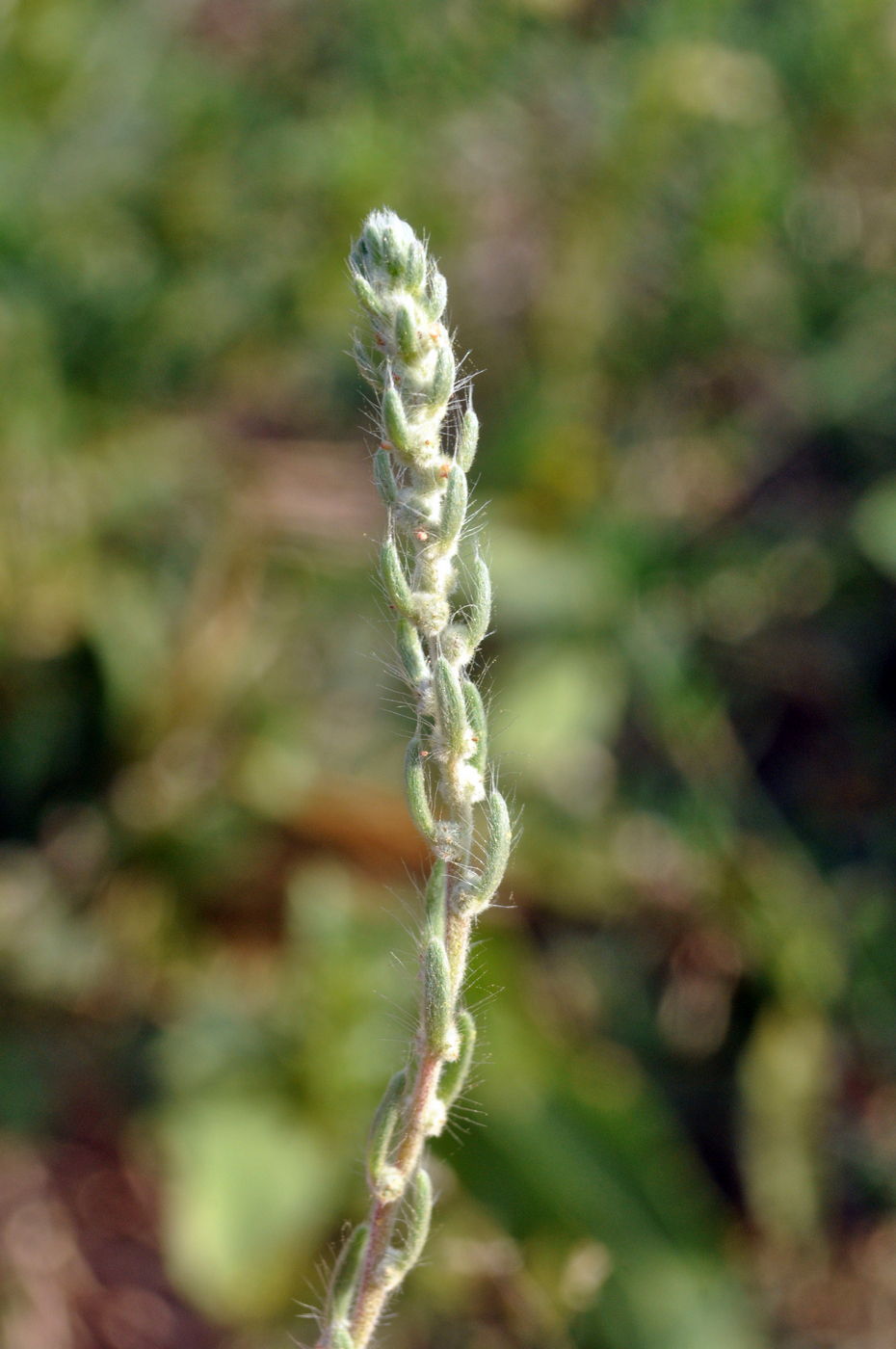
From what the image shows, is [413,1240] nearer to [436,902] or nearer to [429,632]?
[436,902]

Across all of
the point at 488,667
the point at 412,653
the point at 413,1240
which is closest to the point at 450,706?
the point at 412,653

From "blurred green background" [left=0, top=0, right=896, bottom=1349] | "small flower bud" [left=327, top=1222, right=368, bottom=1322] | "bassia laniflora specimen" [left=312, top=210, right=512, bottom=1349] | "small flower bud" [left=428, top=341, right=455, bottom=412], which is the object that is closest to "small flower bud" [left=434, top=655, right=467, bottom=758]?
"bassia laniflora specimen" [left=312, top=210, right=512, bottom=1349]

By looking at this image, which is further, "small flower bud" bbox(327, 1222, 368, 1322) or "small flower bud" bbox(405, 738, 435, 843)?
"small flower bud" bbox(327, 1222, 368, 1322)

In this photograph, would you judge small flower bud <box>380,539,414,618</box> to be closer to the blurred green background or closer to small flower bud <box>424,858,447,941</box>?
small flower bud <box>424,858,447,941</box>

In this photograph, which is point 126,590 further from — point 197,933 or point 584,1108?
point 584,1108

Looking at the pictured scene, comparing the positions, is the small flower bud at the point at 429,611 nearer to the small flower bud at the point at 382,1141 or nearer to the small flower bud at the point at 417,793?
the small flower bud at the point at 417,793

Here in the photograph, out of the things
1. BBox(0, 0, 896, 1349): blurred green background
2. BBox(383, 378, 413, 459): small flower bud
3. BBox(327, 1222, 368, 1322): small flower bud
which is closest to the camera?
BBox(383, 378, 413, 459): small flower bud
